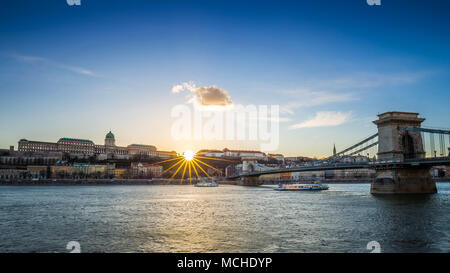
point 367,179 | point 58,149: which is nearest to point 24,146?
point 58,149

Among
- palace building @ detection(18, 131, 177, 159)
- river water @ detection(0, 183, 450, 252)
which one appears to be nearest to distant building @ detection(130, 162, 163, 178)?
palace building @ detection(18, 131, 177, 159)

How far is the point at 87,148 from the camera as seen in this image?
154125mm

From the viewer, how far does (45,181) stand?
93.1m

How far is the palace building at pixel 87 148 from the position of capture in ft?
474

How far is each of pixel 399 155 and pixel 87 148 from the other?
146 meters

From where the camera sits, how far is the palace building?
144 metres

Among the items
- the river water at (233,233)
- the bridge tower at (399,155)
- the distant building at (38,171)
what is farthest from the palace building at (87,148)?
the river water at (233,233)

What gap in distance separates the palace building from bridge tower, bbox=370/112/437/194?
421 ft

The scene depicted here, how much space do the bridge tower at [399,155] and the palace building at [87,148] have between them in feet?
421

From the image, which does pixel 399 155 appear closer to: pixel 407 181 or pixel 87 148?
pixel 407 181

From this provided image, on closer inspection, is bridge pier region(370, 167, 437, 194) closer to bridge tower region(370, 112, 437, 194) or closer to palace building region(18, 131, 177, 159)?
bridge tower region(370, 112, 437, 194)

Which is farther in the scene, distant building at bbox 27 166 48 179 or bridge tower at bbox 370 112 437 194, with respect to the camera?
distant building at bbox 27 166 48 179

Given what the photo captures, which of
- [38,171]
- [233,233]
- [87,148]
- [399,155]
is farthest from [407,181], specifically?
[87,148]
